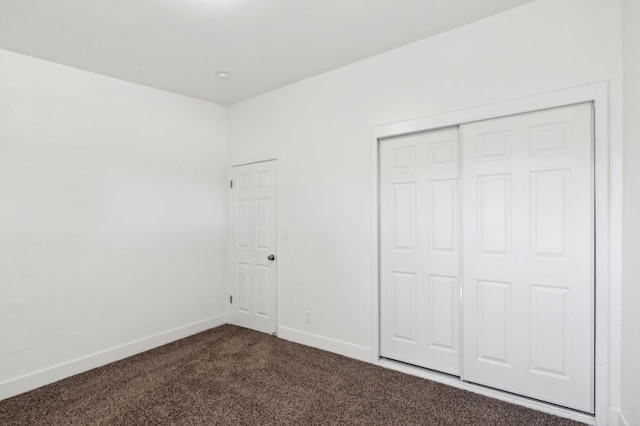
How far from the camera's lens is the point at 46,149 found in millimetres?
2881

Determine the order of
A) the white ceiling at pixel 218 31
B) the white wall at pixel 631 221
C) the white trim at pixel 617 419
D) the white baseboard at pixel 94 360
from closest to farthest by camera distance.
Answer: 1. the white wall at pixel 631 221
2. the white trim at pixel 617 419
3. the white ceiling at pixel 218 31
4. the white baseboard at pixel 94 360

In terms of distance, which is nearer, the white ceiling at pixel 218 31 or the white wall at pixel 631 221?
the white wall at pixel 631 221

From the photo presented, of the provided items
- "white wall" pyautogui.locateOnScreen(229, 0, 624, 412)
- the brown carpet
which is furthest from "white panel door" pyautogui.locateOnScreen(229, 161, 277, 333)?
the brown carpet

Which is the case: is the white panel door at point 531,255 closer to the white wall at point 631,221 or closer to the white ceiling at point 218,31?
the white wall at point 631,221

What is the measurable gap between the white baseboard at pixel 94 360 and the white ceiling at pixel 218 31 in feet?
8.84

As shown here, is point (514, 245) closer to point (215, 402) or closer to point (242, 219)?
point (215, 402)

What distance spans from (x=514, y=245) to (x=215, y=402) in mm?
2474

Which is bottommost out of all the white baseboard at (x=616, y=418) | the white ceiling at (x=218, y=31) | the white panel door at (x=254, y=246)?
the white baseboard at (x=616, y=418)

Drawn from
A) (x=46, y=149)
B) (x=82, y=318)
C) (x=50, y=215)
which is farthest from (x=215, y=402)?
(x=46, y=149)

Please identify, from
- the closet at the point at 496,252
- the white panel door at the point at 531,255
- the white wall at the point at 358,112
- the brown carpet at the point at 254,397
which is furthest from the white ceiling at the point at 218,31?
Result: the brown carpet at the point at 254,397

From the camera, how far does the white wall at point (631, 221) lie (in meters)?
1.80

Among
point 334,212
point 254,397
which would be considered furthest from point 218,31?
point 254,397

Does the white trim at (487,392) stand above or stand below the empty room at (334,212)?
below

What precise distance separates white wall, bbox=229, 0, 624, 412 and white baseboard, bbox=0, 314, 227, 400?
113 cm
